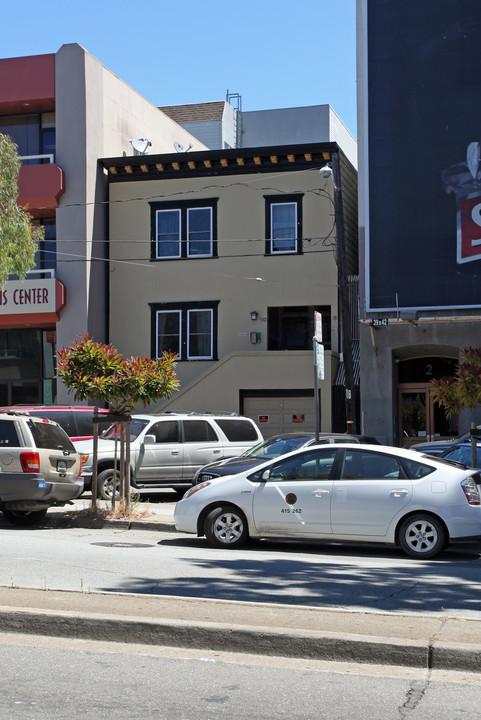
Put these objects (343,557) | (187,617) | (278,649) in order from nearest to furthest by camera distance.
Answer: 1. (278,649)
2. (187,617)
3. (343,557)

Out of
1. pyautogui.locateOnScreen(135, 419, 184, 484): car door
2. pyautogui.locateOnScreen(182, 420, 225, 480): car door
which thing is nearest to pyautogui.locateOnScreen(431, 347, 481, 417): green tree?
pyautogui.locateOnScreen(182, 420, 225, 480): car door

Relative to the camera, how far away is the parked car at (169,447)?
59.2ft

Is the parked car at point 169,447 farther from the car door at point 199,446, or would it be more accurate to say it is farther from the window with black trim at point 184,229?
the window with black trim at point 184,229

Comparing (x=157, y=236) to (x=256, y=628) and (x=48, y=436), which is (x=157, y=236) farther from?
(x=256, y=628)

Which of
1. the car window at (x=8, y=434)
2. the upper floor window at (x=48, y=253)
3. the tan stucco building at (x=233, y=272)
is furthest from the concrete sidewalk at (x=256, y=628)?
the upper floor window at (x=48, y=253)

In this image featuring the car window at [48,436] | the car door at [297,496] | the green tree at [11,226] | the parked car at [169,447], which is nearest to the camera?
the car door at [297,496]

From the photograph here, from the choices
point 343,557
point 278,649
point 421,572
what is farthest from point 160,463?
A: point 278,649

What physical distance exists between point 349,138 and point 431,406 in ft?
88.2

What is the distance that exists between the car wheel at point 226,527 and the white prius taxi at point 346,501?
0.04 ft

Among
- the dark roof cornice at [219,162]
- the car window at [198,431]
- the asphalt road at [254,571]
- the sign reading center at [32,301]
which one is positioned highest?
the dark roof cornice at [219,162]

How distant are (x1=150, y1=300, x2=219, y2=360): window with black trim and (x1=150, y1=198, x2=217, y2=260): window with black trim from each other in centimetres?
165

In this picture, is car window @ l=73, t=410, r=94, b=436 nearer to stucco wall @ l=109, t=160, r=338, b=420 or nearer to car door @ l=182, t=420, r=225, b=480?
car door @ l=182, t=420, r=225, b=480

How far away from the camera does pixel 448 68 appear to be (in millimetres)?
24812

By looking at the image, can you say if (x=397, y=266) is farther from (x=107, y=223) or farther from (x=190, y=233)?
(x=107, y=223)
